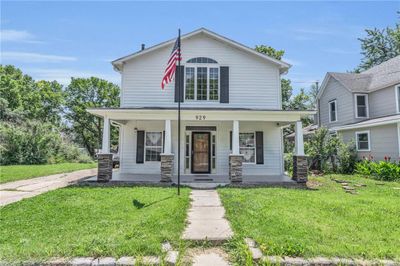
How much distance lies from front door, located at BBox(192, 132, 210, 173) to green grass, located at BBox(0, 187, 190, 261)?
16.4 ft

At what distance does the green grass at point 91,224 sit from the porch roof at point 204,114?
12.2ft

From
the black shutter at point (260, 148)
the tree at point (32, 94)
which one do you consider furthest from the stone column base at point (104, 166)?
the tree at point (32, 94)

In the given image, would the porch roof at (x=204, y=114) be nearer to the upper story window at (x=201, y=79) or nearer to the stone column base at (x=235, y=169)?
the stone column base at (x=235, y=169)

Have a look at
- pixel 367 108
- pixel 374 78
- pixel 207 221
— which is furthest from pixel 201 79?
pixel 374 78

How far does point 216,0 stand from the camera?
402 inches

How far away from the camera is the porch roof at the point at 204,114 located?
10453mm

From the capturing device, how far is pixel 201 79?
42.0 ft

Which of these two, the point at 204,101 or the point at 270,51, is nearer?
the point at 204,101

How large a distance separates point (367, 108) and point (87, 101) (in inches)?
1362

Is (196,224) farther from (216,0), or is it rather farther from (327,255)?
(216,0)

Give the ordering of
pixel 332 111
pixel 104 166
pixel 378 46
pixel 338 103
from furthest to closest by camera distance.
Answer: pixel 378 46 < pixel 332 111 < pixel 338 103 < pixel 104 166

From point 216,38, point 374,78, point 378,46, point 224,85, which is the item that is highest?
point 378,46

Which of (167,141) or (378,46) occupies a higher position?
(378,46)

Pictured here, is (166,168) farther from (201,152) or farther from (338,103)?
(338,103)
